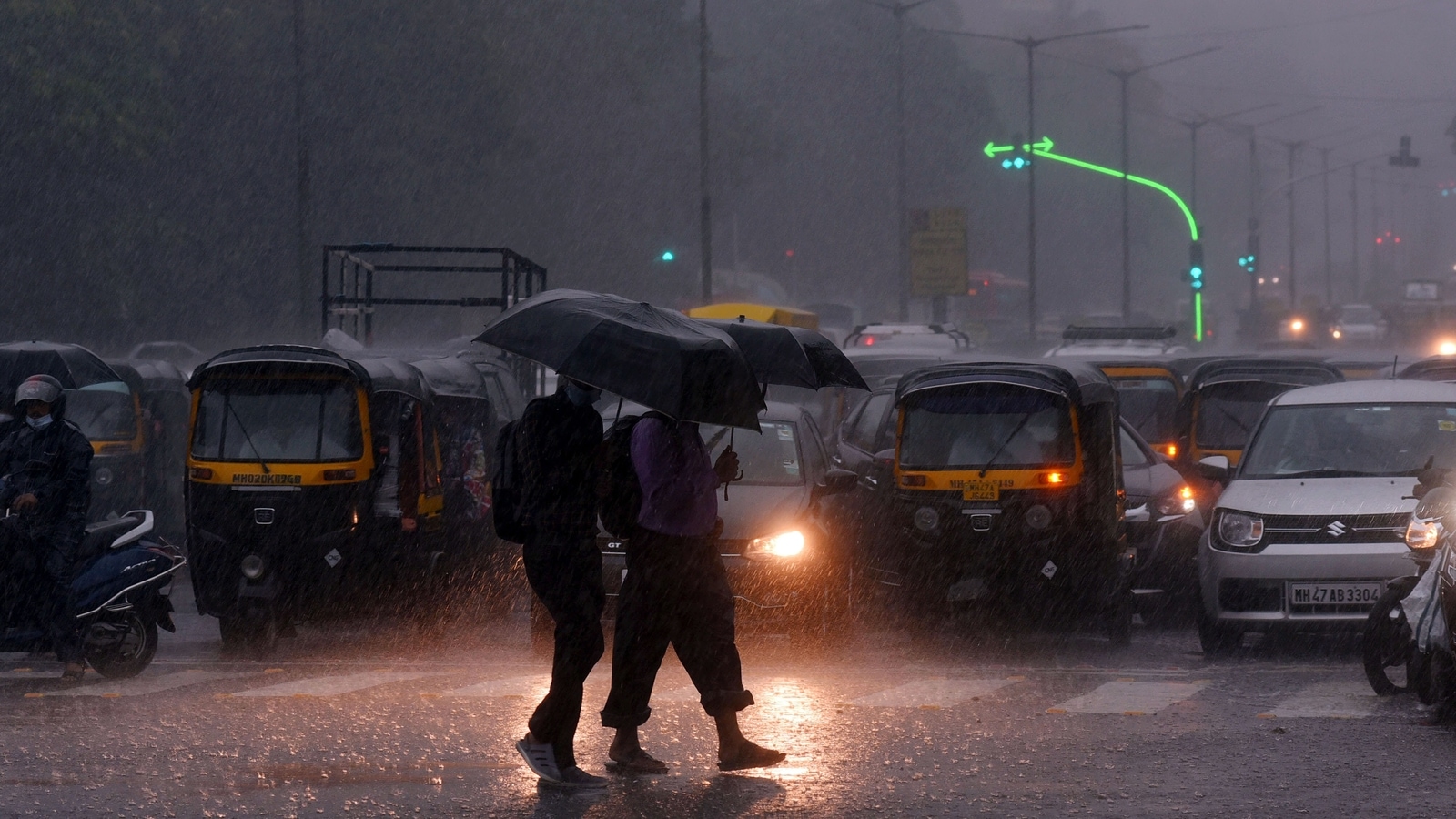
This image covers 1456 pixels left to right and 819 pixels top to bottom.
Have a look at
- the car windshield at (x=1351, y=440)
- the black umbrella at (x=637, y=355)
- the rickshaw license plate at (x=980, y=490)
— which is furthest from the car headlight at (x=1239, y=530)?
the black umbrella at (x=637, y=355)

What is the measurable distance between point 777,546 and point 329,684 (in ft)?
10.3

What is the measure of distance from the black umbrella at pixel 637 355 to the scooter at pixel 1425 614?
3634 millimetres

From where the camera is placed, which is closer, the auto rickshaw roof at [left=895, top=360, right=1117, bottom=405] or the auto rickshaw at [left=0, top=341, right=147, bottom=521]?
the auto rickshaw roof at [left=895, top=360, right=1117, bottom=405]

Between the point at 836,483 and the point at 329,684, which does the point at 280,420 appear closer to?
the point at 329,684

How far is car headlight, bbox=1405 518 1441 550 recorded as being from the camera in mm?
9891

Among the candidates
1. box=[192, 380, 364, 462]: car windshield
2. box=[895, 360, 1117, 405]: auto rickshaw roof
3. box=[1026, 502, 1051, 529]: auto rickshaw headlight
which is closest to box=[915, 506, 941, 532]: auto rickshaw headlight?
box=[1026, 502, 1051, 529]: auto rickshaw headlight

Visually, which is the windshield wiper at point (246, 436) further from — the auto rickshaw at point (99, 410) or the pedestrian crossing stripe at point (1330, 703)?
the pedestrian crossing stripe at point (1330, 703)

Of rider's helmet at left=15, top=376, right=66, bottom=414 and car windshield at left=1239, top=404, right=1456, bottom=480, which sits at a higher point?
rider's helmet at left=15, top=376, right=66, bottom=414

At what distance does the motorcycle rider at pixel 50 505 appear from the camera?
11.2 metres

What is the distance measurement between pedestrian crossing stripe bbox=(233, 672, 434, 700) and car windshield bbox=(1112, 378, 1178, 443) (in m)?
9.74

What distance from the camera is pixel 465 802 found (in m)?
7.52

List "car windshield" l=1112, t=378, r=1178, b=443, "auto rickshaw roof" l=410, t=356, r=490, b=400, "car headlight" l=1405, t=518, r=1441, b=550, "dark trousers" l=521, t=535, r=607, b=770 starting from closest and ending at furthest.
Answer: "dark trousers" l=521, t=535, r=607, b=770, "car headlight" l=1405, t=518, r=1441, b=550, "auto rickshaw roof" l=410, t=356, r=490, b=400, "car windshield" l=1112, t=378, r=1178, b=443

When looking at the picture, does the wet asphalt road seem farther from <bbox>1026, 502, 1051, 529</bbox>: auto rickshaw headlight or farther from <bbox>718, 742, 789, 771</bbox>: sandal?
<bbox>1026, 502, 1051, 529</bbox>: auto rickshaw headlight

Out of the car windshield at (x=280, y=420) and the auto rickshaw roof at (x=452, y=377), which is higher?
the auto rickshaw roof at (x=452, y=377)
